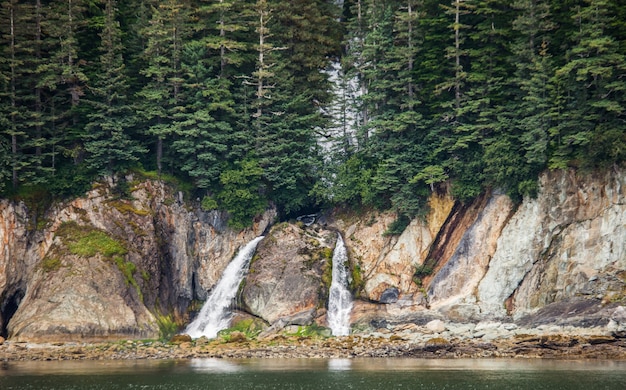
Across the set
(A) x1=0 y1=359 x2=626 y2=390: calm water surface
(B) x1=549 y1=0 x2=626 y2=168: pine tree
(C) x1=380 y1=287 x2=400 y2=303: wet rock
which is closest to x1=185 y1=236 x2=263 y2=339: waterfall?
(C) x1=380 y1=287 x2=400 y2=303: wet rock

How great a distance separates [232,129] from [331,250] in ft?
44.8

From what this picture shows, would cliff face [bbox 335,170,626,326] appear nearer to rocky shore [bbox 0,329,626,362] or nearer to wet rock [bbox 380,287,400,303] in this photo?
wet rock [bbox 380,287,400,303]

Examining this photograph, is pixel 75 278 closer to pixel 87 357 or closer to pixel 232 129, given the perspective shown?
pixel 87 357

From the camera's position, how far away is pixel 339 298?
68.4 m

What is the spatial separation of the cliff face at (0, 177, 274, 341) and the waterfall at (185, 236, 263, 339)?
1.27 metres

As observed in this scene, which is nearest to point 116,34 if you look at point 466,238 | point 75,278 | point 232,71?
point 232,71

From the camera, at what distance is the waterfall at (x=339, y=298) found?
217 feet

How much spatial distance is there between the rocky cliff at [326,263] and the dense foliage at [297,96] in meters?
2.09

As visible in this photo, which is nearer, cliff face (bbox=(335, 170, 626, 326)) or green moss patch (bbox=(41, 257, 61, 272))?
cliff face (bbox=(335, 170, 626, 326))

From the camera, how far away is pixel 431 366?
50.7m

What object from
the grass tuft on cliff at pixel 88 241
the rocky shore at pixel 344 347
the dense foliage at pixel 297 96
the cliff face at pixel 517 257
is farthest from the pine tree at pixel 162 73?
the rocky shore at pixel 344 347

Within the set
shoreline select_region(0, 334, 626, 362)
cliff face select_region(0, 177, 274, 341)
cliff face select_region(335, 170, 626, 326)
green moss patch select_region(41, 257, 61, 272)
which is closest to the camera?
shoreline select_region(0, 334, 626, 362)

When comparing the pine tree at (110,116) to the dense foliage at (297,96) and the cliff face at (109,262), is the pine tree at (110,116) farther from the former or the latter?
the cliff face at (109,262)

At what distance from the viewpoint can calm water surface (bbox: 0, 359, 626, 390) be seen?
43125 millimetres
